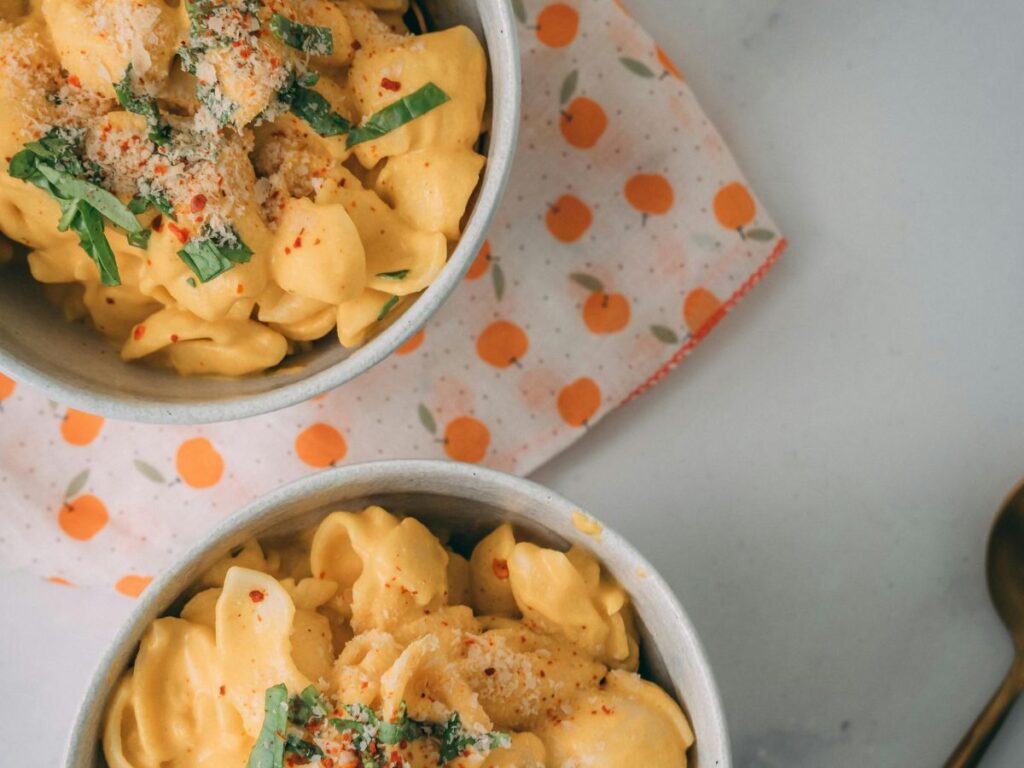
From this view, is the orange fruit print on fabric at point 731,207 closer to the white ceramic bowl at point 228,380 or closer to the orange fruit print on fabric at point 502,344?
the orange fruit print on fabric at point 502,344

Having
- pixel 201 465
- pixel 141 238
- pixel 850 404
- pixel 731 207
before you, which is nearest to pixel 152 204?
pixel 141 238

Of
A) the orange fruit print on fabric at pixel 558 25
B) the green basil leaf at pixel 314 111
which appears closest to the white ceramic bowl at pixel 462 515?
the green basil leaf at pixel 314 111

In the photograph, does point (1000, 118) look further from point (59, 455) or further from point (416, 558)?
point (59, 455)

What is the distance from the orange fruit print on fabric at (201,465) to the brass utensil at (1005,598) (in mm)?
1198

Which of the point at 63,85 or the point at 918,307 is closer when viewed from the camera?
the point at 63,85

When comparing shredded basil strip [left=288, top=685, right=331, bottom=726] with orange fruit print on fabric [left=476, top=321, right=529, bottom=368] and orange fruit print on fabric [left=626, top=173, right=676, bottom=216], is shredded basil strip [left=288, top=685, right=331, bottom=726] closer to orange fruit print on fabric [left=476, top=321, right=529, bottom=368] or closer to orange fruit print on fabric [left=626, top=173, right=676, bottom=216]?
orange fruit print on fabric [left=476, top=321, right=529, bottom=368]

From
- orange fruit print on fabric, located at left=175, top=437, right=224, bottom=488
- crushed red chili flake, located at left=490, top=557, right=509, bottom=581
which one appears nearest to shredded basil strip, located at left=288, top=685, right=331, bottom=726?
crushed red chili flake, located at left=490, top=557, right=509, bottom=581

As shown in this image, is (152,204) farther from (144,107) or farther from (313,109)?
(313,109)

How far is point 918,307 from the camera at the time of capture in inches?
67.9

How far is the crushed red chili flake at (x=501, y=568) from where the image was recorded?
136cm

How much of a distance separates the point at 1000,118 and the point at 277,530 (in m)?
1.30

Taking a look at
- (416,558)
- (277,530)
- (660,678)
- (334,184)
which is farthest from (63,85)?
(660,678)

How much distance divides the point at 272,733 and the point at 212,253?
1.74 feet

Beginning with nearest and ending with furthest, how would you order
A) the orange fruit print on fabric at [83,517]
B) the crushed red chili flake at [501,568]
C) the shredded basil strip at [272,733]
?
the shredded basil strip at [272,733]
the crushed red chili flake at [501,568]
the orange fruit print on fabric at [83,517]
